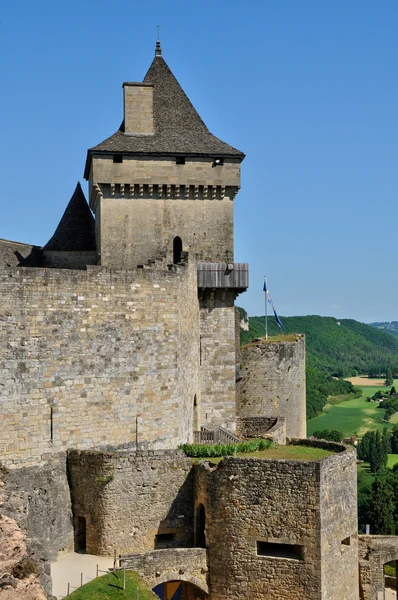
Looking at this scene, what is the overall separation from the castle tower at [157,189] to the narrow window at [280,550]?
1183 cm

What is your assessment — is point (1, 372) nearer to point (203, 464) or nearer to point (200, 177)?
point (203, 464)

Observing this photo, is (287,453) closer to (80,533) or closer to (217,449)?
(217,449)

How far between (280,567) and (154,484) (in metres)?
4.44

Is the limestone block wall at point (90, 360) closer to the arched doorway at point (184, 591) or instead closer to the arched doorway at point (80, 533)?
the arched doorway at point (80, 533)

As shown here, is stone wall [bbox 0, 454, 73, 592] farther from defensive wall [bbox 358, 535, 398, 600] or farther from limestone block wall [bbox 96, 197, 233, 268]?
defensive wall [bbox 358, 535, 398, 600]

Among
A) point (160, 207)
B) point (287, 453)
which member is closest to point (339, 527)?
point (287, 453)

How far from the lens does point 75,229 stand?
3438 cm

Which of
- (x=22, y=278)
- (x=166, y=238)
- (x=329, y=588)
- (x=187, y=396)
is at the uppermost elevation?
(x=166, y=238)

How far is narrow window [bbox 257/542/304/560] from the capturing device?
2262 centimetres

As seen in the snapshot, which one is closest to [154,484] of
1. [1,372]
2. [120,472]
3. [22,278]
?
[120,472]

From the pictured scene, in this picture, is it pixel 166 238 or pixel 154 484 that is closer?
pixel 154 484

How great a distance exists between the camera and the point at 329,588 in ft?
74.4

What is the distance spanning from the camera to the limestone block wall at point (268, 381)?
36844 millimetres

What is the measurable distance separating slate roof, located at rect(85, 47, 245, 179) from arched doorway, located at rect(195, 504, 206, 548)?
44.4 feet
